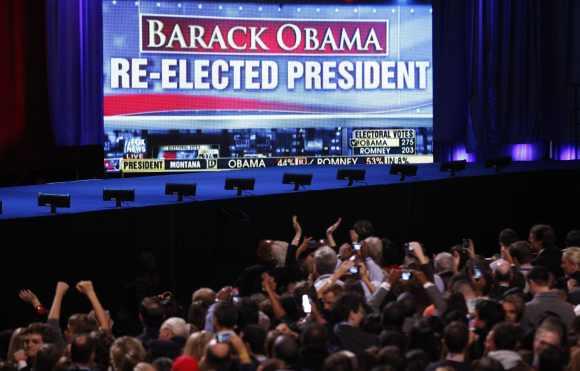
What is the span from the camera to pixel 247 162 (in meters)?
16.4

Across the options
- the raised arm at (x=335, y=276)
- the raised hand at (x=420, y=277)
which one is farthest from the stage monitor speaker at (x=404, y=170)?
the raised arm at (x=335, y=276)

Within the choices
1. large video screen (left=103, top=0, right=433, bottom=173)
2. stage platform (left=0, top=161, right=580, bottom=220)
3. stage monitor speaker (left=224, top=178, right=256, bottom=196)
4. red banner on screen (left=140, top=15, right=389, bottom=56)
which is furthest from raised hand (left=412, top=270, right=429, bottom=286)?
red banner on screen (left=140, top=15, right=389, bottom=56)

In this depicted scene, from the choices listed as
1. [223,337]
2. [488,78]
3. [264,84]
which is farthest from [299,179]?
[223,337]

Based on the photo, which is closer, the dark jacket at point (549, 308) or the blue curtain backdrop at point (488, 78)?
the dark jacket at point (549, 308)

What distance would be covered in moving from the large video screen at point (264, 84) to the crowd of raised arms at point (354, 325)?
7.19m

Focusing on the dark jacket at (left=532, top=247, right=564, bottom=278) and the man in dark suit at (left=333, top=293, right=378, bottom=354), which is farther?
the dark jacket at (left=532, top=247, right=564, bottom=278)

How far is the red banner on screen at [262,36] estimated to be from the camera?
1591cm

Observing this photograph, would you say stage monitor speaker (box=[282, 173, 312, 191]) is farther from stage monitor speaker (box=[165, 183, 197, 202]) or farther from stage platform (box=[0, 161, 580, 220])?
stage monitor speaker (box=[165, 183, 197, 202])

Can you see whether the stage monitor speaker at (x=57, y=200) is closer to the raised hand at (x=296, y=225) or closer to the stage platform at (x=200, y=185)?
the stage platform at (x=200, y=185)

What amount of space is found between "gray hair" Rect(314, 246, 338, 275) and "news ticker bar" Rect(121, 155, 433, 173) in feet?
→ 24.6

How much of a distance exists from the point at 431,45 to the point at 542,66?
2004 millimetres

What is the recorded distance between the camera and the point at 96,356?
20.5 feet

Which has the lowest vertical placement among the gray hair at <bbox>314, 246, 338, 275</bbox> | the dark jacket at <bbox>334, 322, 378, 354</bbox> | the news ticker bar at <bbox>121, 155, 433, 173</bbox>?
the dark jacket at <bbox>334, 322, 378, 354</bbox>

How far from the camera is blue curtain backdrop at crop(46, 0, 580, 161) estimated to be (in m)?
17.4
